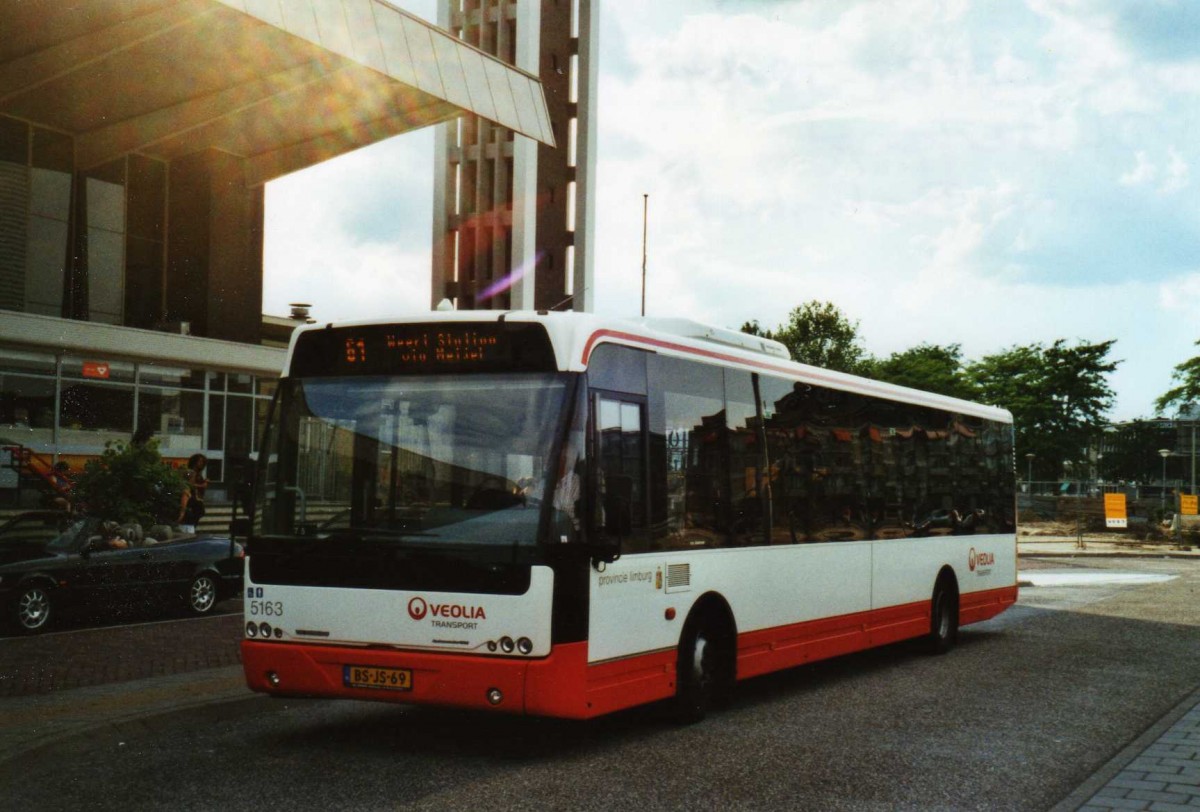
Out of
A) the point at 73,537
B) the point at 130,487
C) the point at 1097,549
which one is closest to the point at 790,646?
the point at 73,537

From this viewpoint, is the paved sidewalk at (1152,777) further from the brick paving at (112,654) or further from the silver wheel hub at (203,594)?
the silver wheel hub at (203,594)

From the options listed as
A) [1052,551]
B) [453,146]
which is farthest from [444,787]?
[453,146]

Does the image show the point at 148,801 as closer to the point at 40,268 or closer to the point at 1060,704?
the point at 1060,704

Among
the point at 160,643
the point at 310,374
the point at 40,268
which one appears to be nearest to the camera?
the point at 310,374

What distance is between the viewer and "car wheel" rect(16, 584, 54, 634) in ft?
46.0

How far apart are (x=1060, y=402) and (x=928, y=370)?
1259 cm

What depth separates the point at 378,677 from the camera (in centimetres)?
777

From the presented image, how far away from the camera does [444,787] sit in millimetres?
6906

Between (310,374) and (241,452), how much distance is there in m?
26.2

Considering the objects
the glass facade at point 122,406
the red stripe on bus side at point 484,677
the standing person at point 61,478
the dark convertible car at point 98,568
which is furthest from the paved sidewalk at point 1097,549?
the red stripe on bus side at point 484,677

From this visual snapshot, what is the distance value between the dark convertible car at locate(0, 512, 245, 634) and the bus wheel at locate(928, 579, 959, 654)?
24.7 feet

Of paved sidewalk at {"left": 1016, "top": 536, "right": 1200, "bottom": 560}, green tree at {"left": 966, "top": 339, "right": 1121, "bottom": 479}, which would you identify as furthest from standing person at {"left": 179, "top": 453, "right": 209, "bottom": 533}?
green tree at {"left": 966, "top": 339, "right": 1121, "bottom": 479}

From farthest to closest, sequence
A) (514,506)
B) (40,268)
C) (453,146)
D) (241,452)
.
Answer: (453,146) < (241,452) < (40,268) < (514,506)

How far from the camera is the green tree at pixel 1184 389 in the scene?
269ft
